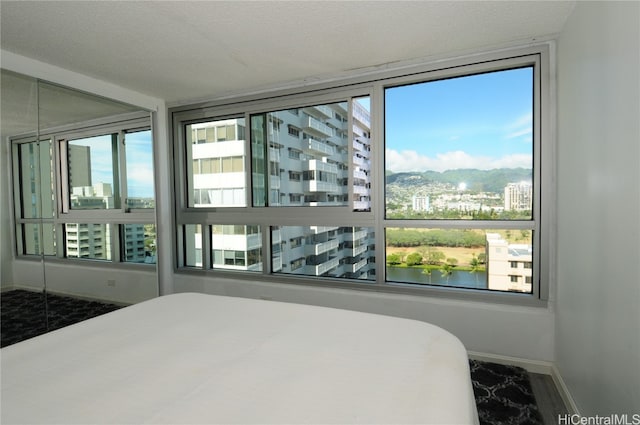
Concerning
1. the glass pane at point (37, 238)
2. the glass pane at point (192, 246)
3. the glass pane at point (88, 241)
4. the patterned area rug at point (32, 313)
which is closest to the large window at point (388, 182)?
the glass pane at point (192, 246)

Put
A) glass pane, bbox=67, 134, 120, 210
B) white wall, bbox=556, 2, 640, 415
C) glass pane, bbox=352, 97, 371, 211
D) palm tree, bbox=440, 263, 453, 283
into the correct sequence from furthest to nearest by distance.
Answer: glass pane, bbox=67, 134, 120, 210
glass pane, bbox=352, 97, 371, 211
palm tree, bbox=440, 263, 453, 283
white wall, bbox=556, 2, 640, 415

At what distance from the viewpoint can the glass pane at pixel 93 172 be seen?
2.92 meters

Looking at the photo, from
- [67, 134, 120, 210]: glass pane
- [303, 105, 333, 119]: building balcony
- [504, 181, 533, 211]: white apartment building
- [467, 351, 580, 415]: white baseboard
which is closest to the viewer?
[467, 351, 580, 415]: white baseboard

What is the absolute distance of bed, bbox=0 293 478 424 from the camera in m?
0.94

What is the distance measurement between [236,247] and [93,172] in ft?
5.12

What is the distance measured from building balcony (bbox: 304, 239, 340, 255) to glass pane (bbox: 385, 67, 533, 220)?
616 mm

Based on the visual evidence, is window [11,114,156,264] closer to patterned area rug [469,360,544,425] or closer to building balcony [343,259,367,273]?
building balcony [343,259,367,273]

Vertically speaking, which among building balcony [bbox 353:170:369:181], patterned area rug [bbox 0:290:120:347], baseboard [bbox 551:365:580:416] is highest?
building balcony [bbox 353:170:369:181]

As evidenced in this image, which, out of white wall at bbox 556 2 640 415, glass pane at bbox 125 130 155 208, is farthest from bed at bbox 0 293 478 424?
glass pane at bbox 125 130 155 208

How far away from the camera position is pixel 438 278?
2684 millimetres

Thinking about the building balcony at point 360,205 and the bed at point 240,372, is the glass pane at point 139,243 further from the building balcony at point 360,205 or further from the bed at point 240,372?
the building balcony at point 360,205

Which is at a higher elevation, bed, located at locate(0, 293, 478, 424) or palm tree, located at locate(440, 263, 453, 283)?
palm tree, located at locate(440, 263, 453, 283)

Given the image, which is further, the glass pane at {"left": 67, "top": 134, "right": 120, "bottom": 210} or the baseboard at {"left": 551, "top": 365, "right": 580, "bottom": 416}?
the glass pane at {"left": 67, "top": 134, "right": 120, "bottom": 210}

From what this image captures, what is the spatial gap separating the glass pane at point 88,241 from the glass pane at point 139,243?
6.6 inches
